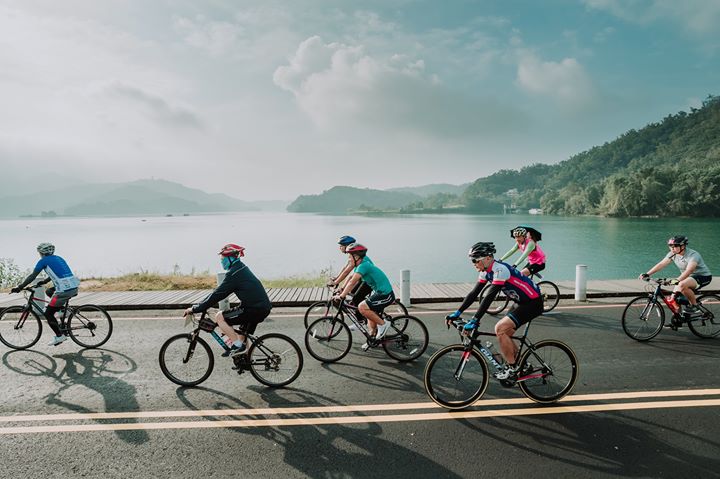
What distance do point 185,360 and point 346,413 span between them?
2602mm

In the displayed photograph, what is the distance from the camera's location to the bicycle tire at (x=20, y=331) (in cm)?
735

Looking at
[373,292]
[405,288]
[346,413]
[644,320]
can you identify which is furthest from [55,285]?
[644,320]

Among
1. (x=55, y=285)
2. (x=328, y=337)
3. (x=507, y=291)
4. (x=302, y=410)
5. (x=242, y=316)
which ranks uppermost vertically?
(x=507, y=291)

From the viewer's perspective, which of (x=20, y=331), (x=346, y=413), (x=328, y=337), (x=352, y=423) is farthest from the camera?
(x=20, y=331)

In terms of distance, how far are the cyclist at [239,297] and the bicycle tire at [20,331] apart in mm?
4444

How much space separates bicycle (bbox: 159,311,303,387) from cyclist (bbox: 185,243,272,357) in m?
0.16

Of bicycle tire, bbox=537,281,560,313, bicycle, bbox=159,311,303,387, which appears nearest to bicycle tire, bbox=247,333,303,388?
bicycle, bbox=159,311,303,387

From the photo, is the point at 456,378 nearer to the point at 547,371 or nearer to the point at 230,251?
the point at 547,371

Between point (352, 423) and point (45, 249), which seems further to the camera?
point (45, 249)

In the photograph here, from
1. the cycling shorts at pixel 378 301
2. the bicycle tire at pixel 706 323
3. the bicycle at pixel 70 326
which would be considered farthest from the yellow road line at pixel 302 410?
the bicycle at pixel 70 326

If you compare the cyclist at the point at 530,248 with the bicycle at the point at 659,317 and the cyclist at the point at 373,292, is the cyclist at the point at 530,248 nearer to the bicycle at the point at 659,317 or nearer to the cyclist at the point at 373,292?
the bicycle at the point at 659,317

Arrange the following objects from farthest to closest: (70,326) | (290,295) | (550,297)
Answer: (290,295) < (550,297) < (70,326)

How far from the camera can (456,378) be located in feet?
16.3

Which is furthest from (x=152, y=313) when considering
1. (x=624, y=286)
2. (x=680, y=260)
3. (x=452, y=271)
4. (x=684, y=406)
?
(x=452, y=271)
